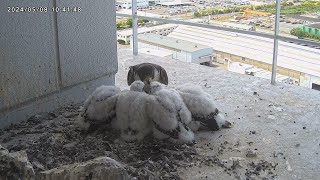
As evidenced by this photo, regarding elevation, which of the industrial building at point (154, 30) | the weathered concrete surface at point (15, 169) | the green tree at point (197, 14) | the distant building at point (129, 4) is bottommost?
the weathered concrete surface at point (15, 169)

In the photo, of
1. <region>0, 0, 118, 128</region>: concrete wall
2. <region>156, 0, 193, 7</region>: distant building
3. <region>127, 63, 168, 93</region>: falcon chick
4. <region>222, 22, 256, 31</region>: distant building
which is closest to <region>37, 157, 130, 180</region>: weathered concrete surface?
<region>0, 0, 118, 128</region>: concrete wall

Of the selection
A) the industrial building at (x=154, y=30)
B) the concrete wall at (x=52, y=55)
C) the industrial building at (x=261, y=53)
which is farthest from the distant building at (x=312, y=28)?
the industrial building at (x=154, y=30)

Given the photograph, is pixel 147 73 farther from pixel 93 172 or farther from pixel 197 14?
pixel 93 172

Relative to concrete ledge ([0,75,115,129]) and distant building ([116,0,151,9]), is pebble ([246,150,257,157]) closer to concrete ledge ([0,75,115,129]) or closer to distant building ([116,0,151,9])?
concrete ledge ([0,75,115,129])

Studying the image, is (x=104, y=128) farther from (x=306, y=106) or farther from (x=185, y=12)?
(x=185, y=12)

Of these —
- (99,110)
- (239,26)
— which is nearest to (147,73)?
(99,110)

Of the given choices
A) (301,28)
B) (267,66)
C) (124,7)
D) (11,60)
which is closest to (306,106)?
(301,28)

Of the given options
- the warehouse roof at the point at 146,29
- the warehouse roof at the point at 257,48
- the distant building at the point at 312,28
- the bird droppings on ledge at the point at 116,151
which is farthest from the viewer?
the warehouse roof at the point at 146,29

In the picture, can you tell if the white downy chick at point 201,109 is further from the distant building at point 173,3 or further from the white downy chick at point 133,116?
the distant building at point 173,3
